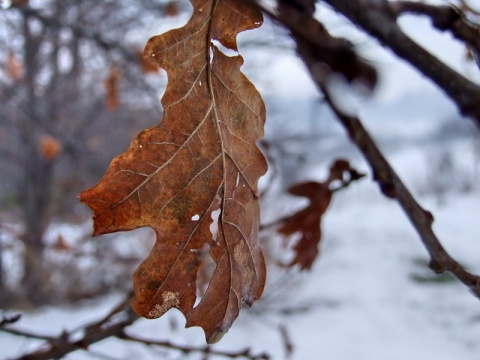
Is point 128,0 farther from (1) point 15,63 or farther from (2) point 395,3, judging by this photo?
(2) point 395,3

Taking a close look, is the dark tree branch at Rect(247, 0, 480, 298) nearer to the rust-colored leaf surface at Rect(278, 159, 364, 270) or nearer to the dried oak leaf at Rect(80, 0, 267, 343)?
the dried oak leaf at Rect(80, 0, 267, 343)

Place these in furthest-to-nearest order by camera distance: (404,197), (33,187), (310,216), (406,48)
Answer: (33,187) → (310,216) → (404,197) → (406,48)

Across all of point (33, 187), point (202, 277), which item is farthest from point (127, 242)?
point (202, 277)

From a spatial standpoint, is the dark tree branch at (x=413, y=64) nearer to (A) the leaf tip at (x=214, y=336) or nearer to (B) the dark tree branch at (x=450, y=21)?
(B) the dark tree branch at (x=450, y=21)

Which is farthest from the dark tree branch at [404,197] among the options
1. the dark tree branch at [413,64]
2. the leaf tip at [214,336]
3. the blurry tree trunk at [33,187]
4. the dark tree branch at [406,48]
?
the blurry tree trunk at [33,187]

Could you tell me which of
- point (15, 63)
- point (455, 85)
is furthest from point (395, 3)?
point (15, 63)

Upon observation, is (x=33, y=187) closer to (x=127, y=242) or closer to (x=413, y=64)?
(x=127, y=242)

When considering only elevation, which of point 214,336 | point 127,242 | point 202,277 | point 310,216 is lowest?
point 127,242
